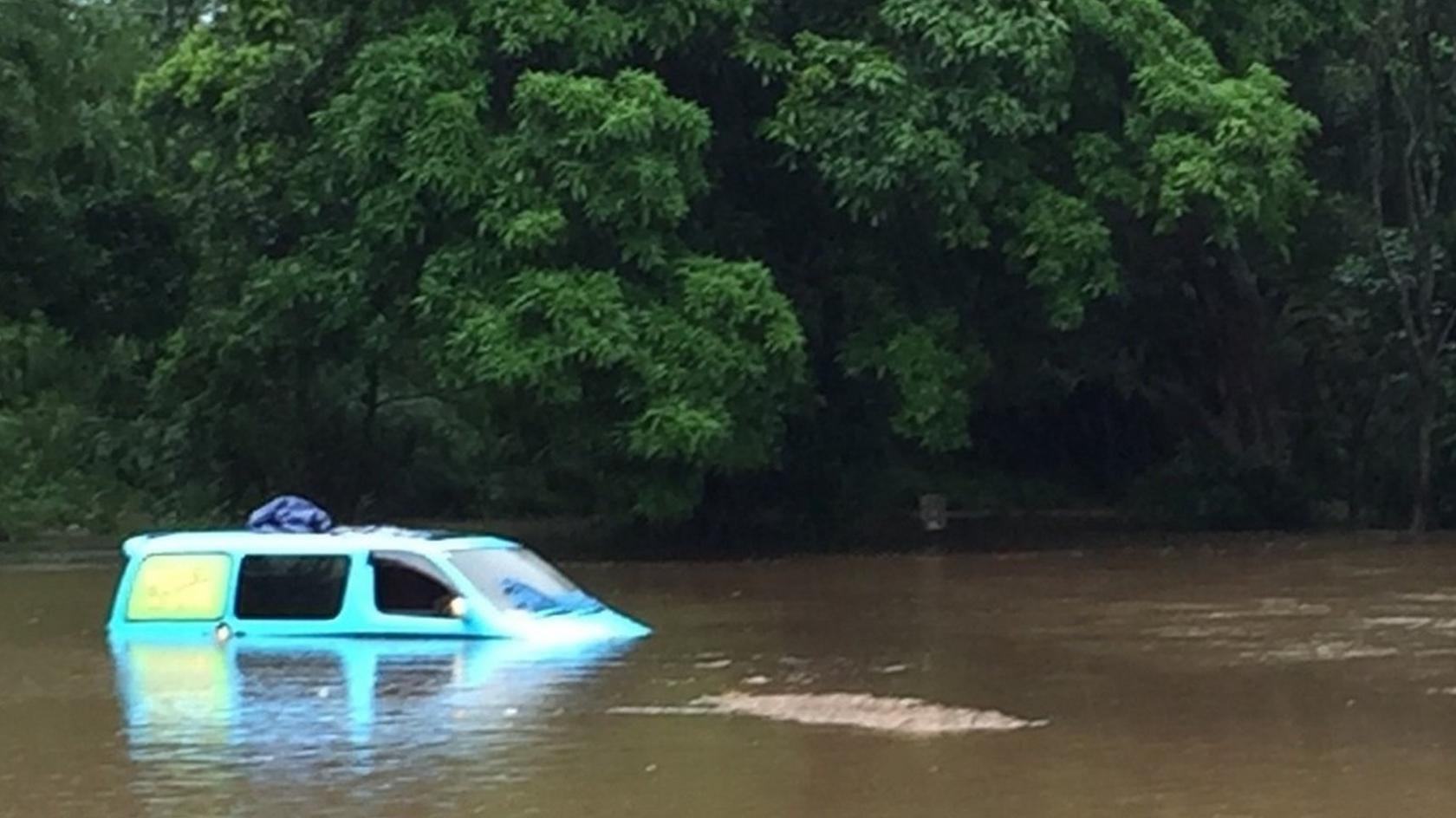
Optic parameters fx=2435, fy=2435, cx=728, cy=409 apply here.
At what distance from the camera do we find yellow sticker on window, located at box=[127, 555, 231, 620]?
18.4 m

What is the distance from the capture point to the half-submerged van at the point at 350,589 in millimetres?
17891

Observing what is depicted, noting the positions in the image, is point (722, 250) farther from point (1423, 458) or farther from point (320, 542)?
point (320, 542)

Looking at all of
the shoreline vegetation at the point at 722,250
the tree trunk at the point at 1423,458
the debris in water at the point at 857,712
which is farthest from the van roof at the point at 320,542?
the tree trunk at the point at 1423,458

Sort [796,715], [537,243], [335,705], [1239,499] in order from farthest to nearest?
1. [1239,499]
2. [537,243]
3. [335,705]
4. [796,715]

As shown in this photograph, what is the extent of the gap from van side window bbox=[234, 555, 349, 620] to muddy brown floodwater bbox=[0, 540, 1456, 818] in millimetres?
396

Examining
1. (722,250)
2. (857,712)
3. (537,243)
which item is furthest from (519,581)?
(722,250)

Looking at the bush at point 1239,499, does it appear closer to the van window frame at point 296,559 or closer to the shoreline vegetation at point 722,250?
the shoreline vegetation at point 722,250

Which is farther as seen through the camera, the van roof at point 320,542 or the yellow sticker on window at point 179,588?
the yellow sticker on window at point 179,588

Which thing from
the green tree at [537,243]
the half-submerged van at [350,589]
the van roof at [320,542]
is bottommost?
the half-submerged van at [350,589]

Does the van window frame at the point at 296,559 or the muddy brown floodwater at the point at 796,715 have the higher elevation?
the van window frame at the point at 296,559

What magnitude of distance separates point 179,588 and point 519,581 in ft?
8.57

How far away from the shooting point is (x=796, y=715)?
48.7ft

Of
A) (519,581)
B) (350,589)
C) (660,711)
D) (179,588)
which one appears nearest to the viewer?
(660,711)

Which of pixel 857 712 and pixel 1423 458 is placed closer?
pixel 857 712
